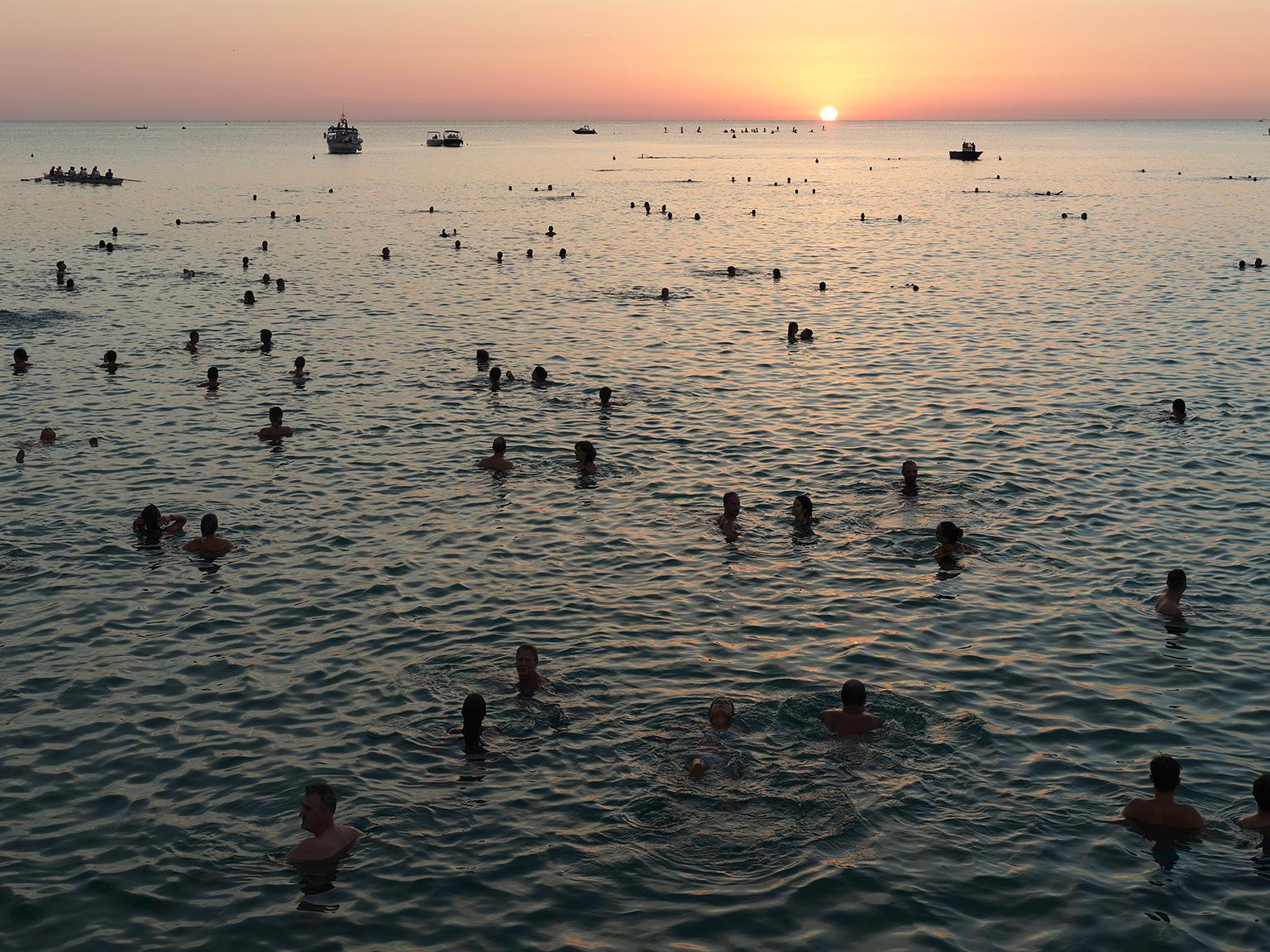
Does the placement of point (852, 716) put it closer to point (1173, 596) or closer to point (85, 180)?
point (1173, 596)

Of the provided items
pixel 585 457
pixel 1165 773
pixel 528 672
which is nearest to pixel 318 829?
pixel 528 672

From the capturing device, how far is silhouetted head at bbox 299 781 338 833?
14789mm

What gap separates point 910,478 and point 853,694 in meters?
12.2

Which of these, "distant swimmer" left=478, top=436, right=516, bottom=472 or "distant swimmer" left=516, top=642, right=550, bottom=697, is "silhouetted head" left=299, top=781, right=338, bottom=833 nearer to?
"distant swimmer" left=516, top=642, right=550, bottom=697

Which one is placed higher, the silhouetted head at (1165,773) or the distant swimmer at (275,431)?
the distant swimmer at (275,431)

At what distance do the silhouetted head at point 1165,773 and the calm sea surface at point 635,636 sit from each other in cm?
77

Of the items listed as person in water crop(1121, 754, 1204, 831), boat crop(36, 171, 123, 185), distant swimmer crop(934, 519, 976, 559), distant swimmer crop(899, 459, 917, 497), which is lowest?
person in water crop(1121, 754, 1204, 831)

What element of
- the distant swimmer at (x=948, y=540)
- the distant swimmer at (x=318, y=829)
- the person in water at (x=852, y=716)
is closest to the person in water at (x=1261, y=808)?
the person in water at (x=852, y=716)

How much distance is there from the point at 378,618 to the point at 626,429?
15.3 meters

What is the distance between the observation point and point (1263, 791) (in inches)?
601

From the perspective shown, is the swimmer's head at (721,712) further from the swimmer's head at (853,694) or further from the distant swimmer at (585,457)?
the distant swimmer at (585,457)

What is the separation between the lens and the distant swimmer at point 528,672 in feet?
61.6

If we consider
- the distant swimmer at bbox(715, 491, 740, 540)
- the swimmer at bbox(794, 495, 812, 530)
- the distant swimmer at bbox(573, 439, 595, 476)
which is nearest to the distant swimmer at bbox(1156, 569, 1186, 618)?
the swimmer at bbox(794, 495, 812, 530)

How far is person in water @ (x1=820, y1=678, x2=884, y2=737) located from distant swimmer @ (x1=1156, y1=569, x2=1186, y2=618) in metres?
8.00
